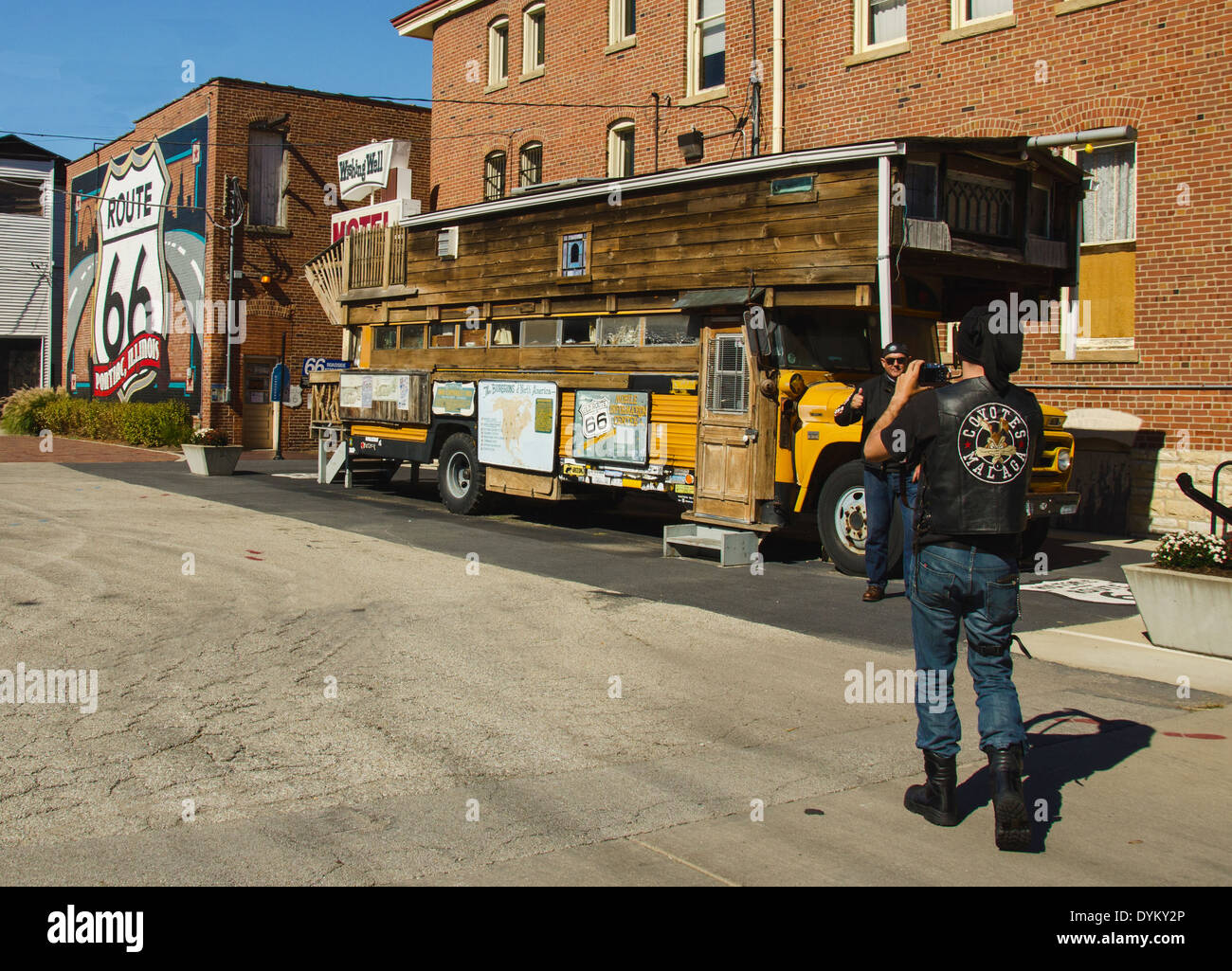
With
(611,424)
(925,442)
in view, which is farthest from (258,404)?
(925,442)

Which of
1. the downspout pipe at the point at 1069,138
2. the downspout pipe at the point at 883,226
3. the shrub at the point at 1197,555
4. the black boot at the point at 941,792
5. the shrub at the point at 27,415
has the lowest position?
the black boot at the point at 941,792

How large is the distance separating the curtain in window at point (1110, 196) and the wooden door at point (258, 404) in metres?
20.3

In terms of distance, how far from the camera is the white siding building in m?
39.8

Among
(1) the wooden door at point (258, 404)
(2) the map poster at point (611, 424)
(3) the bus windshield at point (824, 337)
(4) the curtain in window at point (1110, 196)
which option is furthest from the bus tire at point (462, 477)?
(1) the wooden door at point (258, 404)

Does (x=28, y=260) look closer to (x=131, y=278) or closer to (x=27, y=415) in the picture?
(x=27, y=415)

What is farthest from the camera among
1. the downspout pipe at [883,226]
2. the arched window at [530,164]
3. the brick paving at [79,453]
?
the brick paving at [79,453]

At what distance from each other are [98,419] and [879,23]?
877 inches

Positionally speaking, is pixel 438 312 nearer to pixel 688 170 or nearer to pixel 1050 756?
pixel 688 170

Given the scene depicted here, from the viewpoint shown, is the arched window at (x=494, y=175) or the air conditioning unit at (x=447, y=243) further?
the arched window at (x=494, y=175)

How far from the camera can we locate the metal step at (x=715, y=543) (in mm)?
Result: 11094

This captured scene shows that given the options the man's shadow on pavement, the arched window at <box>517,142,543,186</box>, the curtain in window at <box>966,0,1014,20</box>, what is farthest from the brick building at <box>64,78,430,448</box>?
the man's shadow on pavement

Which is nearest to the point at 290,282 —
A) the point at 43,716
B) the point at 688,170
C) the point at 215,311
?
the point at 215,311
